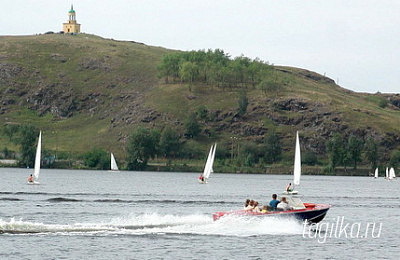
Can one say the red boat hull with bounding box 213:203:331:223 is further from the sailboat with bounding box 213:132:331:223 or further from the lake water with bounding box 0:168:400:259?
the lake water with bounding box 0:168:400:259

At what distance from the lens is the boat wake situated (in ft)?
216

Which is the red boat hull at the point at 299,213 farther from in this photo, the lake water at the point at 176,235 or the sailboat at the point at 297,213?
the lake water at the point at 176,235

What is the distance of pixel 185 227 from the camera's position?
2756 inches

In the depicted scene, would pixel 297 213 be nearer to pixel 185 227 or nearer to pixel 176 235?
pixel 185 227

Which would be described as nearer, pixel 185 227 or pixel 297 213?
pixel 185 227

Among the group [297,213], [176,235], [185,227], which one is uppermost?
[297,213]

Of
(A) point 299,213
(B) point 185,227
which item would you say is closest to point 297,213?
(A) point 299,213

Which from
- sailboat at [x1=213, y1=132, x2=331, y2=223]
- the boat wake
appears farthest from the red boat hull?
the boat wake

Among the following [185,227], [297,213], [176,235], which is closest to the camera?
[176,235]

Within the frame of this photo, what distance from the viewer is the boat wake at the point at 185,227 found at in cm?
6581

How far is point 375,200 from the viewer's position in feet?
407

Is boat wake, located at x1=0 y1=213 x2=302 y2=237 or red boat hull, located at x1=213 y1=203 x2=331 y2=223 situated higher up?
red boat hull, located at x1=213 y1=203 x2=331 y2=223

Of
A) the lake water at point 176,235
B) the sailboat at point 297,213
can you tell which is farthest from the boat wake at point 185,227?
the sailboat at point 297,213

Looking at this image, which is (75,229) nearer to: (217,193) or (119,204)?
(119,204)
